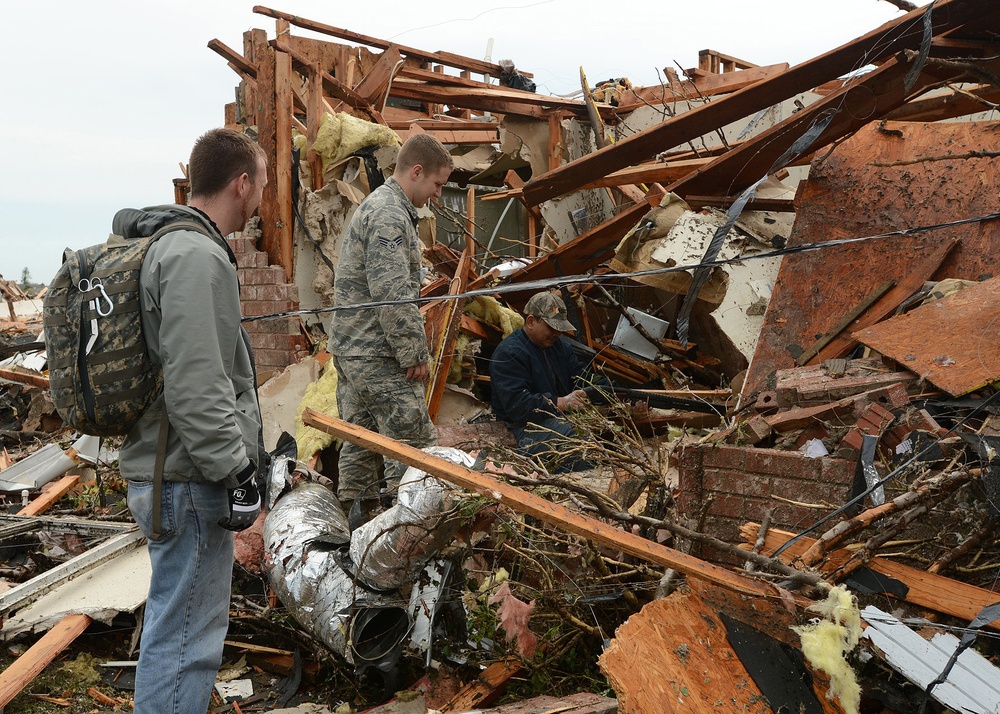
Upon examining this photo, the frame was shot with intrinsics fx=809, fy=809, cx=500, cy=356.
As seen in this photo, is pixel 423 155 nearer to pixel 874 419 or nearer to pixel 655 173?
pixel 874 419

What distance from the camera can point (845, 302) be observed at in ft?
14.2

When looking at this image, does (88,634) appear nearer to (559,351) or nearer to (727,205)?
(559,351)

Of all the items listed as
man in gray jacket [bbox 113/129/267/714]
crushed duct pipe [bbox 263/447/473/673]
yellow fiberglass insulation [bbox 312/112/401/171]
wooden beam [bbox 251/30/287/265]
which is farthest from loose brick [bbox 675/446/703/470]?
yellow fiberglass insulation [bbox 312/112/401/171]

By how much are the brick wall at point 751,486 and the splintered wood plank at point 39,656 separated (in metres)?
2.65

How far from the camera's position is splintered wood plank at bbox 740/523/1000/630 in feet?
8.09

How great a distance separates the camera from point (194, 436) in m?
2.23

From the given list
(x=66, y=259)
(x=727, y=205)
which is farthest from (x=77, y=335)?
(x=727, y=205)

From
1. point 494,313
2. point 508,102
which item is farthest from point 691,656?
point 508,102

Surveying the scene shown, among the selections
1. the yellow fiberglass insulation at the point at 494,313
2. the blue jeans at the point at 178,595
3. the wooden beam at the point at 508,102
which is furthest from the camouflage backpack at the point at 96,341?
the wooden beam at the point at 508,102

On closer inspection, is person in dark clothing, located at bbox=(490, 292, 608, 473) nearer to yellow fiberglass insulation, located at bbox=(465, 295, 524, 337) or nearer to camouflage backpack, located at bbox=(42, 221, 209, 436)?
yellow fiberglass insulation, located at bbox=(465, 295, 524, 337)

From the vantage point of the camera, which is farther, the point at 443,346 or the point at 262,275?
the point at 262,275

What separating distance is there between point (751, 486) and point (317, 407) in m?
3.30

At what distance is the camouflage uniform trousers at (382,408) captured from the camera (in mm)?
4168

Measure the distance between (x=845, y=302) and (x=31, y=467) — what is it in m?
5.52
